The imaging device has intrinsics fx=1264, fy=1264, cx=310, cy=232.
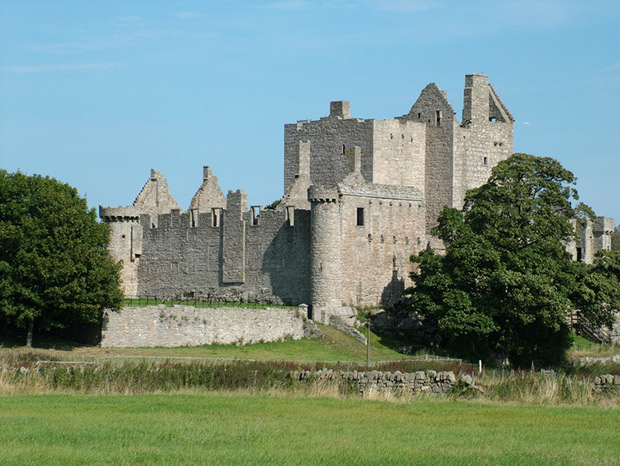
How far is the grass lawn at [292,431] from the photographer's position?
71.4ft

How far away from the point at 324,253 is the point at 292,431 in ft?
120

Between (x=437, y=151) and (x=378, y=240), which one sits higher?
(x=437, y=151)

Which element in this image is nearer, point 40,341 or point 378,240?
point 40,341

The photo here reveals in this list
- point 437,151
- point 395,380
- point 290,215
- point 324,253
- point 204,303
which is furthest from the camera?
point 437,151

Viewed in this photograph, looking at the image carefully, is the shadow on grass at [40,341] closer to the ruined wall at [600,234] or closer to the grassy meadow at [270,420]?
the grassy meadow at [270,420]

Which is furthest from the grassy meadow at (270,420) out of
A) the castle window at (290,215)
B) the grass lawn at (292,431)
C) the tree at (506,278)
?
the castle window at (290,215)

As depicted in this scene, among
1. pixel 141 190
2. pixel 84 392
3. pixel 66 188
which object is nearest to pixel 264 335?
pixel 66 188

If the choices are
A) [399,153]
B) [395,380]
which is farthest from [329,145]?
[395,380]

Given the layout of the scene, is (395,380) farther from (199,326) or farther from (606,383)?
(199,326)

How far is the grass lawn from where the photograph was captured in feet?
71.4

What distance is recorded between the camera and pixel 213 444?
2303 cm

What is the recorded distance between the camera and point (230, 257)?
6569 cm

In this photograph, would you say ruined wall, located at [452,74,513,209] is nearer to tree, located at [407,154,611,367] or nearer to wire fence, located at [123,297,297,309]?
tree, located at [407,154,611,367]

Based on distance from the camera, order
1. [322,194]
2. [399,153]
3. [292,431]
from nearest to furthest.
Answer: [292,431]
[322,194]
[399,153]
